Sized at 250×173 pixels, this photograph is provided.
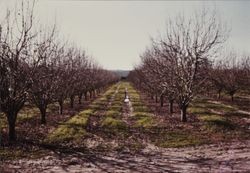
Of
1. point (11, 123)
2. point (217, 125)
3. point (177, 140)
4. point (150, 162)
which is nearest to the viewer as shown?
point (150, 162)

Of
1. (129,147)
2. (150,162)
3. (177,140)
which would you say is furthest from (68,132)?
(150,162)

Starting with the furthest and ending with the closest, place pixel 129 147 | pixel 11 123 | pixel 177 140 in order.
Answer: pixel 177 140, pixel 11 123, pixel 129 147

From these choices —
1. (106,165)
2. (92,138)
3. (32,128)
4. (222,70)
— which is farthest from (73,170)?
(222,70)

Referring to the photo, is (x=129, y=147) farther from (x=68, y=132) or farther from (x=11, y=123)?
(x=11, y=123)

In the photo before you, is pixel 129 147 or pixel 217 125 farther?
pixel 217 125

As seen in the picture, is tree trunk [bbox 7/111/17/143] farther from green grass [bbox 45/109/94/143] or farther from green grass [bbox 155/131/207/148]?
green grass [bbox 155/131/207/148]

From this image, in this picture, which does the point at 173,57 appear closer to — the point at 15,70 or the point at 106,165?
the point at 15,70

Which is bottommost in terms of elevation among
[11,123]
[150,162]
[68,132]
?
[150,162]

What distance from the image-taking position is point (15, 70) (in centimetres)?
1855

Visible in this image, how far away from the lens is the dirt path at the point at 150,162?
45.3 ft

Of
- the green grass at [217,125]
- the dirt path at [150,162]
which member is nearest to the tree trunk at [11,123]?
the dirt path at [150,162]

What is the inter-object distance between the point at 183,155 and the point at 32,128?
10727mm

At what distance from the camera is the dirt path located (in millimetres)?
13797

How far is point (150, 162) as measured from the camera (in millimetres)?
14844
